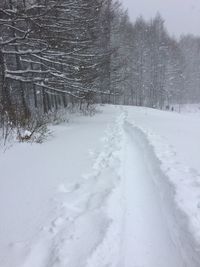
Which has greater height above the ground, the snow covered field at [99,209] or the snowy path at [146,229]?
the snow covered field at [99,209]

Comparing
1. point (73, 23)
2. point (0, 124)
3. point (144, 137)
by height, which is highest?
point (73, 23)

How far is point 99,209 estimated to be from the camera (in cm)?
410

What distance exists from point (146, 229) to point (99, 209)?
28.0 inches

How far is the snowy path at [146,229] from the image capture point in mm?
3095

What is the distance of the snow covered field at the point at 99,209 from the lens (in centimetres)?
310

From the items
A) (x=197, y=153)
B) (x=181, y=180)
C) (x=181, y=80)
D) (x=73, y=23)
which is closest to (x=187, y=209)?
(x=181, y=180)

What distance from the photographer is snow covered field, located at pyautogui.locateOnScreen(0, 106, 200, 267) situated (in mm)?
3098

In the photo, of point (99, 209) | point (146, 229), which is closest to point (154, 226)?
point (146, 229)

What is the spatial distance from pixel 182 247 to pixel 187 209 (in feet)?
2.50

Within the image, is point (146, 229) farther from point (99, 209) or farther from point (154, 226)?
point (99, 209)

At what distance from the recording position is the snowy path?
3.09 meters

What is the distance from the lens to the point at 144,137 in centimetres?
945

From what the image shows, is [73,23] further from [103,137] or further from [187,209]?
[187,209]

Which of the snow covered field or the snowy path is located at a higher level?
the snow covered field
